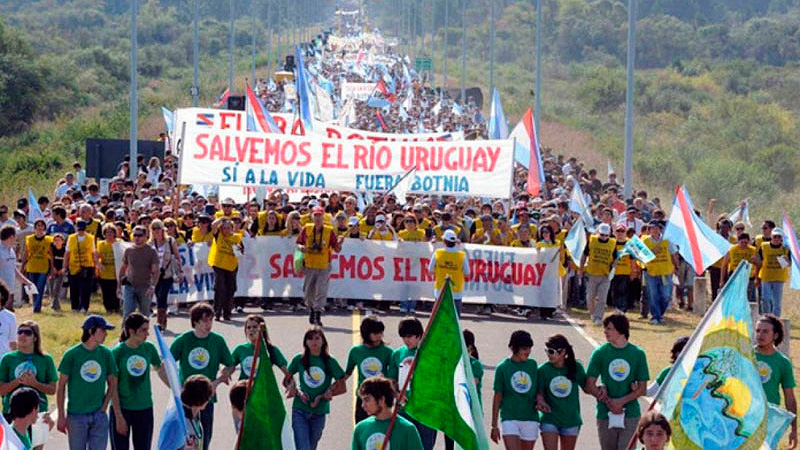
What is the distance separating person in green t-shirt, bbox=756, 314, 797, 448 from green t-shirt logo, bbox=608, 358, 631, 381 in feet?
3.04

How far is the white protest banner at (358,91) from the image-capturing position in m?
64.9

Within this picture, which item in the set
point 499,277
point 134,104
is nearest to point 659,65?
point 134,104

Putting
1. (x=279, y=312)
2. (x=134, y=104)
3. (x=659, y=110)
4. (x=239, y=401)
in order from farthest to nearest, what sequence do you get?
(x=659, y=110) → (x=134, y=104) → (x=279, y=312) → (x=239, y=401)

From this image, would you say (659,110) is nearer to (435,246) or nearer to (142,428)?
(435,246)

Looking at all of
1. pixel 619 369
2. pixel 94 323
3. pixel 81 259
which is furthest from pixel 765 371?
pixel 81 259

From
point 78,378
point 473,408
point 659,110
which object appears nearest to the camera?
point 473,408

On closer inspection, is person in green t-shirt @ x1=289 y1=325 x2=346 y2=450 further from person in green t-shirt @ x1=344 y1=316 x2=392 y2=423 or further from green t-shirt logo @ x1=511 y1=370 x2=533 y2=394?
green t-shirt logo @ x1=511 y1=370 x2=533 y2=394

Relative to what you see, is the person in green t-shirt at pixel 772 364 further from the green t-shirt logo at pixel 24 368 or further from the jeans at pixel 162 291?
the jeans at pixel 162 291

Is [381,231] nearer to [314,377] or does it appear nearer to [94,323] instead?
[314,377]

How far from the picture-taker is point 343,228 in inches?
860

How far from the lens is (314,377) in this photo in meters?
11.0

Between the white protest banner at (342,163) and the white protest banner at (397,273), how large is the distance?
2.00 meters

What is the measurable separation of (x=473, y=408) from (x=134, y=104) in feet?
81.9

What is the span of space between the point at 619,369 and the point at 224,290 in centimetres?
1003
